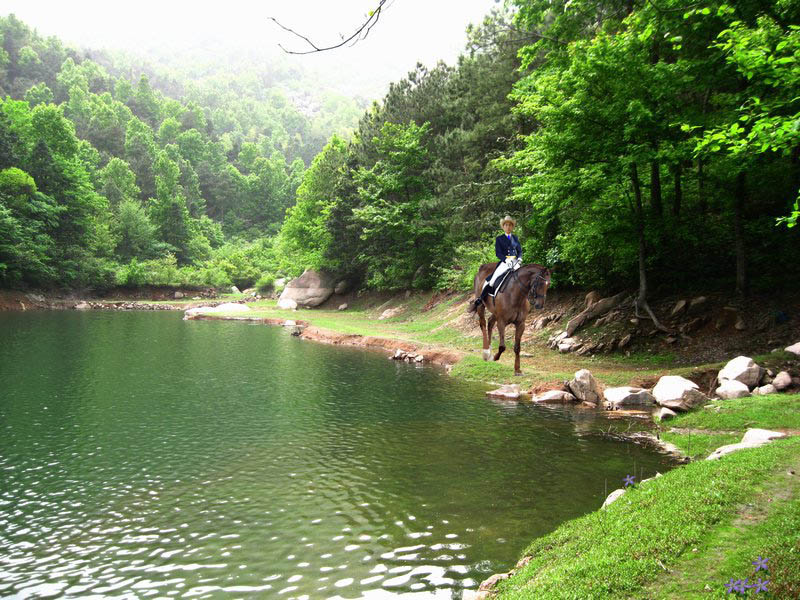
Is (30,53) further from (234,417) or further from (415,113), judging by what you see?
(234,417)

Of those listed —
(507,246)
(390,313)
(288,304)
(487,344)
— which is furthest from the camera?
(288,304)

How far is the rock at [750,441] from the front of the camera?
30.8 feet

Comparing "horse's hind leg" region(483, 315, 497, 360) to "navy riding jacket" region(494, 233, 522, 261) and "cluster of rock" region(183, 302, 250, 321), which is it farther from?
"cluster of rock" region(183, 302, 250, 321)

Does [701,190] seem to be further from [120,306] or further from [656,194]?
[120,306]

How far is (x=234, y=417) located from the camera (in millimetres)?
15141

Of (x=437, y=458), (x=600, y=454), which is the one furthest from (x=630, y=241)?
(x=437, y=458)

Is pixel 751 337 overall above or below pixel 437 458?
above

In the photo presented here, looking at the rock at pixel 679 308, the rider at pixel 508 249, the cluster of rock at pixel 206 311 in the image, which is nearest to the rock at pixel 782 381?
the rock at pixel 679 308

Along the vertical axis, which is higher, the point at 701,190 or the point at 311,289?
the point at 701,190

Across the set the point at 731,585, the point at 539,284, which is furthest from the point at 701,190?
the point at 731,585

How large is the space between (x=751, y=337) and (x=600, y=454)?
1000 cm

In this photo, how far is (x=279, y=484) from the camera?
9.95 meters

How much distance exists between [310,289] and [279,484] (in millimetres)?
49894

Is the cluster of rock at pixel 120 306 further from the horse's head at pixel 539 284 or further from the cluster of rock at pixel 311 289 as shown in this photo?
the horse's head at pixel 539 284
